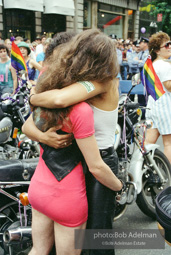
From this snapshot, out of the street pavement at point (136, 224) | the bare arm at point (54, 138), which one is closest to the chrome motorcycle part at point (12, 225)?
Result: the bare arm at point (54, 138)

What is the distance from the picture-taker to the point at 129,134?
3.18 m

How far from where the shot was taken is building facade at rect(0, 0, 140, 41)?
15.6 metres

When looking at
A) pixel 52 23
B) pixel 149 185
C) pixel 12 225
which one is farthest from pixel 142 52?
pixel 52 23

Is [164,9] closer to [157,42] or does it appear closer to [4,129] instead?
[157,42]

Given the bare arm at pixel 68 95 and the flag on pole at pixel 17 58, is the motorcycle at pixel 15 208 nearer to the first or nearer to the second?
the bare arm at pixel 68 95

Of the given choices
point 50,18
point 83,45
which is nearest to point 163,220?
point 83,45

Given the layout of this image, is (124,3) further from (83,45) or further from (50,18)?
(83,45)

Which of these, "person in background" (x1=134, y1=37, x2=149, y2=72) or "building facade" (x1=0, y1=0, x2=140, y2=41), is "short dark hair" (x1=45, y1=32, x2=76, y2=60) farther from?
"building facade" (x1=0, y1=0, x2=140, y2=41)

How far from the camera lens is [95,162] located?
1.55m

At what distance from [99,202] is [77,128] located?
0.48 meters

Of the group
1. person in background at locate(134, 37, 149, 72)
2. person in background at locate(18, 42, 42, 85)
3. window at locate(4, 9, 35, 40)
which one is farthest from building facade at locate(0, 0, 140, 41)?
person in background at locate(18, 42, 42, 85)

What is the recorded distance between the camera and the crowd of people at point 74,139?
1523 millimetres

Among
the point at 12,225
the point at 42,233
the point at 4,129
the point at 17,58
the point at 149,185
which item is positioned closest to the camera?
the point at 42,233

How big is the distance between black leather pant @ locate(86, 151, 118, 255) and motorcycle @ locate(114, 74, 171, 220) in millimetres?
1138
